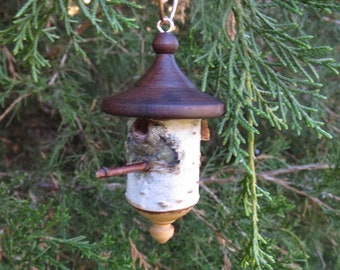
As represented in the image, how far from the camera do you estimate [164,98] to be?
102 centimetres

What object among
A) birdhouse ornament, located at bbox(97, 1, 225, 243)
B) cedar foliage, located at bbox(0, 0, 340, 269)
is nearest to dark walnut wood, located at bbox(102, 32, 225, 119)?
birdhouse ornament, located at bbox(97, 1, 225, 243)

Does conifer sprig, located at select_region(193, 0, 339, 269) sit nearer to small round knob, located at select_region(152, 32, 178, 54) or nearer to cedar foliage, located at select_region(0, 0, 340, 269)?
cedar foliage, located at select_region(0, 0, 340, 269)

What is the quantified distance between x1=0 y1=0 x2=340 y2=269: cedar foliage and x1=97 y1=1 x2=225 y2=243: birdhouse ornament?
13cm

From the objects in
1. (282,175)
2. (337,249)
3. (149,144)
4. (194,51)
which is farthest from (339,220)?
(149,144)

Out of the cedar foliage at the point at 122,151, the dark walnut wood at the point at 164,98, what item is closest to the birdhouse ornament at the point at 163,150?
the dark walnut wood at the point at 164,98

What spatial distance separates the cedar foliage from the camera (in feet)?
4.17

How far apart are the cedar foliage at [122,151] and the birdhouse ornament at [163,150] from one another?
0.13 m

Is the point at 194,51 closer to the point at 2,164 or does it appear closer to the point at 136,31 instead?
the point at 136,31

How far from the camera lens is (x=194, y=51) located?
1565mm

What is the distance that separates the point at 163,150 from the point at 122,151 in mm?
1044

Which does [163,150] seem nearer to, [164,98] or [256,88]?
[164,98]

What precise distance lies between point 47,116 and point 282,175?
1428mm

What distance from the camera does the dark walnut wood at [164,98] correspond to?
1.00 metres

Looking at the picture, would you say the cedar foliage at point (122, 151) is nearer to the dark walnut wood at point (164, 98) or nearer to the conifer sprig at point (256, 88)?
the conifer sprig at point (256, 88)
